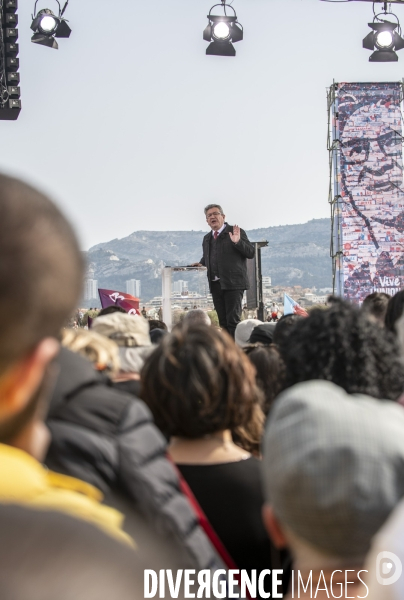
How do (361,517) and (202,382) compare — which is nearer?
(361,517)

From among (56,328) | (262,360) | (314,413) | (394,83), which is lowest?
(262,360)

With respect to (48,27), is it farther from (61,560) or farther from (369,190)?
(369,190)

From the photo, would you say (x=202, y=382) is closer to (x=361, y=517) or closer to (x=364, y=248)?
(x=361, y=517)

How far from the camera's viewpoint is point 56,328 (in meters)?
0.79

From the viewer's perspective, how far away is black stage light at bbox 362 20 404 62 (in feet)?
36.5

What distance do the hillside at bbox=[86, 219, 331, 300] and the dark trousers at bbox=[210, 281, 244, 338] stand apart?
93.6 metres

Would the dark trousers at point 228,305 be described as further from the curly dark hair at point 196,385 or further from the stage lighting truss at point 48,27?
the curly dark hair at point 196,385

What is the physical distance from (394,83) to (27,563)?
71.8 ft

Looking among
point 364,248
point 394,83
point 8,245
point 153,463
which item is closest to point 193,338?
point 153,463

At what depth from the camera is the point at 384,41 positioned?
11266 mm

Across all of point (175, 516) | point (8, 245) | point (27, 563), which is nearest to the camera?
point (27, 563)

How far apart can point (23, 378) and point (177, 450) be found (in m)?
1.39

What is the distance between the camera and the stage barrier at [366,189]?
20344 millimetres

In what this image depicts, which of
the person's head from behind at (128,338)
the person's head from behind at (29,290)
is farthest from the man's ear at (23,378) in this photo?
the person's head from behind at (128,338)
